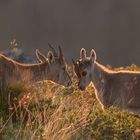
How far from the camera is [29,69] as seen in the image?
49.3 feet

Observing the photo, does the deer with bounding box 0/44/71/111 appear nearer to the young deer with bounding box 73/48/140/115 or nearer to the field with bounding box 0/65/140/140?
the young deer with bounding box 73/48/140/115

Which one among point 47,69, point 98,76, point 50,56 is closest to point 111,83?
point 98,76

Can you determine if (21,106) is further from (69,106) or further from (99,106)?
(99,106)

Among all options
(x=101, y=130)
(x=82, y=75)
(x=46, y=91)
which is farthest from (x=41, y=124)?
(x=82, y=75)

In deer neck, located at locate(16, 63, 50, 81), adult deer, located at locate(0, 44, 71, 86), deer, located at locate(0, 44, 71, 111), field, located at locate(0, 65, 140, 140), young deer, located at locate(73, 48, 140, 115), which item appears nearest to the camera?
field, located at locate(0, 65, 140, 140)

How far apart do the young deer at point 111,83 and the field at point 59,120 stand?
30 centimetres

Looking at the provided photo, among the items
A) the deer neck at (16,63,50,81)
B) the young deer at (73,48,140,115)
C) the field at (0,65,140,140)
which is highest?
the deer neck at (16,63,50,81)

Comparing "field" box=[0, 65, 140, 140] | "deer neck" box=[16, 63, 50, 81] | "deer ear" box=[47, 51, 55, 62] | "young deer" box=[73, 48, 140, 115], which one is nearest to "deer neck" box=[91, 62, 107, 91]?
"young deer" box=[73, 48, 140, 115]

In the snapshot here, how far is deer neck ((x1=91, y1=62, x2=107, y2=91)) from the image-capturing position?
13.7 meters

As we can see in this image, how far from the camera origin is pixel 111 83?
43.9 ft

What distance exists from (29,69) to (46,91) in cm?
218

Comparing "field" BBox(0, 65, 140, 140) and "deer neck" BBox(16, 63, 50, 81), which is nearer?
"field" BBox(0, 65, 140, 140)

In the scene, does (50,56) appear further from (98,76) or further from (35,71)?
(98,76)

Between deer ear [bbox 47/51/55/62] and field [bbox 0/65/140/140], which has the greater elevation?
deer ear [bbox 47/51/55/62]
